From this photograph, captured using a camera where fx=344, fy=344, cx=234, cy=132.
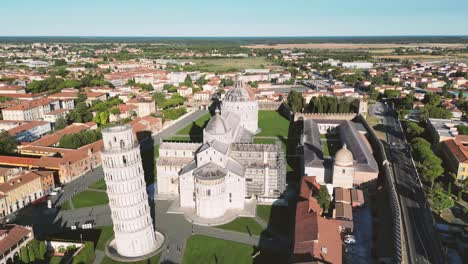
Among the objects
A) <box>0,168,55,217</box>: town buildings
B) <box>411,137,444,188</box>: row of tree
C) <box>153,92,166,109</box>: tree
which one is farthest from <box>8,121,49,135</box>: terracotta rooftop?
<box>411,137,444,188</box>: row of tree

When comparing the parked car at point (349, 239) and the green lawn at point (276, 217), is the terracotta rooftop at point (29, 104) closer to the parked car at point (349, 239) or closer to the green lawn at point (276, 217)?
the green lawn at point (276, 217)

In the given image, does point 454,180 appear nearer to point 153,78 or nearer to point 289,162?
point 289,162

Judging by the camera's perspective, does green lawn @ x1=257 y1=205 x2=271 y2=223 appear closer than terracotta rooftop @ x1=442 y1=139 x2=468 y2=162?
Yes

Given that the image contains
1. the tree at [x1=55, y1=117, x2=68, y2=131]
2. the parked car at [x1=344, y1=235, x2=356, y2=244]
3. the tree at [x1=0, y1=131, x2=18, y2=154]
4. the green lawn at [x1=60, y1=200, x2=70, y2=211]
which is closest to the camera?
the parked car at [x1=344, y1=235, x2=356, y2=244]

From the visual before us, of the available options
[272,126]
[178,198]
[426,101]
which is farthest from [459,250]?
[426,101]

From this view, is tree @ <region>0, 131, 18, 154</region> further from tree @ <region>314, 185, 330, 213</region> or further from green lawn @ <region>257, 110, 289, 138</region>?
tree @ <region>314, 185, 330, 213</region>

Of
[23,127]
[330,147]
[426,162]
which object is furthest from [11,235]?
[426,162]
